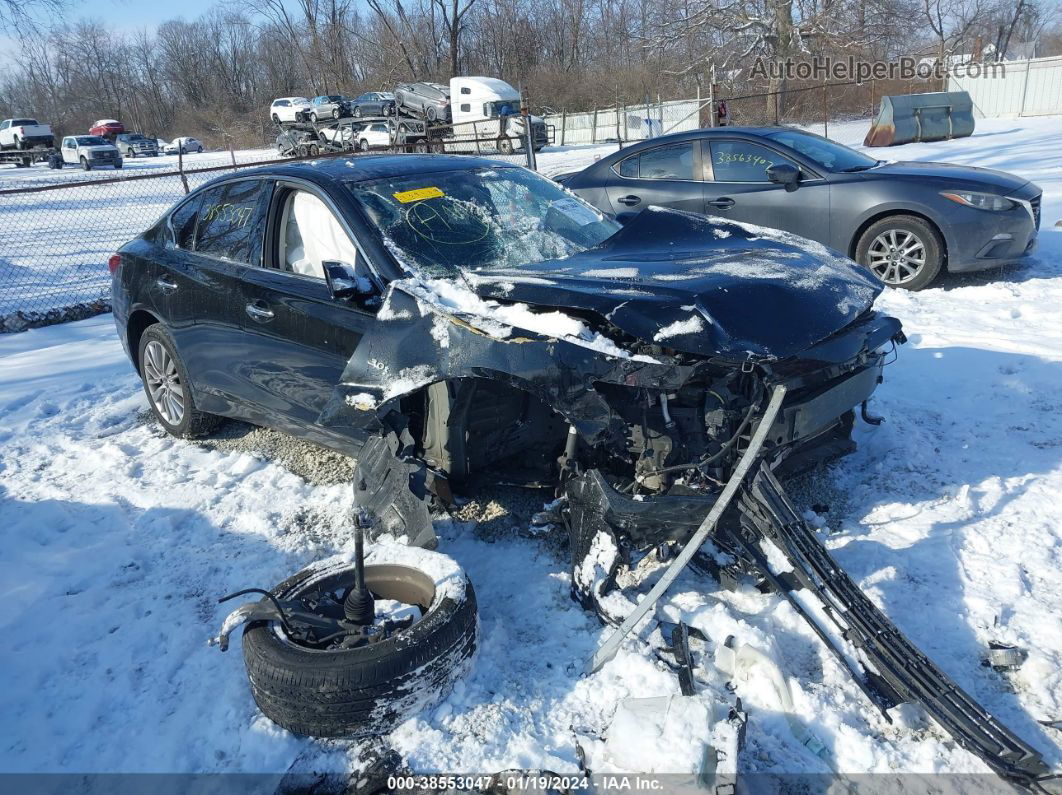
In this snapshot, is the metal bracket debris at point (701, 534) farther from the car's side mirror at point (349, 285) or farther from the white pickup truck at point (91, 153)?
the white pickup truck at point (91, 153)

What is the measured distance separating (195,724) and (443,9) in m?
52.3

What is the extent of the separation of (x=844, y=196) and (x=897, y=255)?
29.3 inches

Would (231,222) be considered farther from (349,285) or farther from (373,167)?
(349,285)

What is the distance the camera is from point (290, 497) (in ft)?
13.6

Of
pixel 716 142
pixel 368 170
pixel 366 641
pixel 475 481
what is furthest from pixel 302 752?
pixel 716 142

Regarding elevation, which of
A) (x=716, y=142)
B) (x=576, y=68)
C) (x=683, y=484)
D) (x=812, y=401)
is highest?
(x=576, y=68)

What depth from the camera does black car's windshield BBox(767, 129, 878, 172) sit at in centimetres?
738

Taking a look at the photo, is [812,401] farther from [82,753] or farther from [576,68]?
[576,68]

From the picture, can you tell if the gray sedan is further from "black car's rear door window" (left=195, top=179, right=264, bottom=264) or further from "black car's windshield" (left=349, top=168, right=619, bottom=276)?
"black car's rear door window" (left=195, top=179, right=264, bottom=264)

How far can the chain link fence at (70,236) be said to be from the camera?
8914 millimetres

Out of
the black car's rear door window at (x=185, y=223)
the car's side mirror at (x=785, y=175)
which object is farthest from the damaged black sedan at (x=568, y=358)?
the car's side mirror at (x=785, y=175)

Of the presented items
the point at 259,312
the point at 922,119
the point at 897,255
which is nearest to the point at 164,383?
the point at 259,312

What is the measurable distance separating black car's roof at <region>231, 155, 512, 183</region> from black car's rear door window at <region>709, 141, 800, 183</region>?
389 centimetres

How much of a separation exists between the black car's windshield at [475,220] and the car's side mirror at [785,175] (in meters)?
3.43
